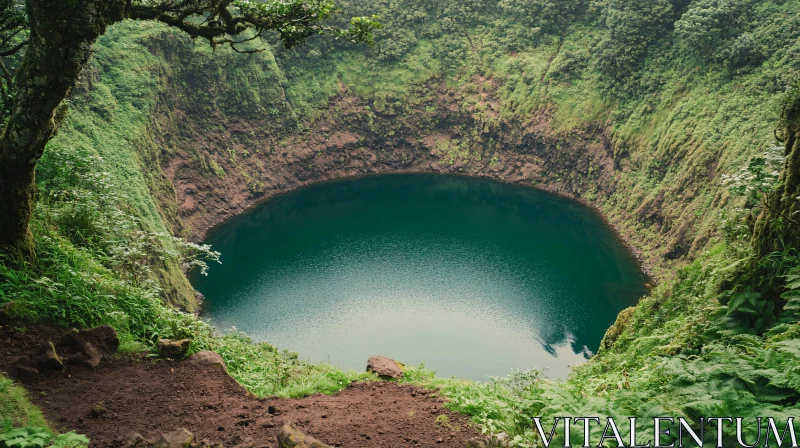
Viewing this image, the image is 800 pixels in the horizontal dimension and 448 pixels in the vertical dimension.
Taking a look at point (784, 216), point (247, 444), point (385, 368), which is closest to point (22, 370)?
point (247, 444)

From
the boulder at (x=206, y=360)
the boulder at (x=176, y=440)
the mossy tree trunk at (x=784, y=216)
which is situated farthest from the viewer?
the boulder at (x=206, y=360)

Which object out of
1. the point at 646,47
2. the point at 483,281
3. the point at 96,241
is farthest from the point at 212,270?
the point at 646,47

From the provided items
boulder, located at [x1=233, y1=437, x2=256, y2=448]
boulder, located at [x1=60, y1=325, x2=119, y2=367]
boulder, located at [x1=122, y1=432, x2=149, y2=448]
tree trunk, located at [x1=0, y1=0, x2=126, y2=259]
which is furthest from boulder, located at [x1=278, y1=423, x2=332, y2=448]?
tree trunk, located at [x1=0, y1=0, x2=126, y2=259]

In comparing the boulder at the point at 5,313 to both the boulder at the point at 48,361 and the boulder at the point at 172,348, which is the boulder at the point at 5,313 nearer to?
the boulder at the point at 48,361

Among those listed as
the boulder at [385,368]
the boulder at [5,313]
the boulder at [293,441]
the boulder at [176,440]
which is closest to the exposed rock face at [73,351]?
the boulder at [5,313]

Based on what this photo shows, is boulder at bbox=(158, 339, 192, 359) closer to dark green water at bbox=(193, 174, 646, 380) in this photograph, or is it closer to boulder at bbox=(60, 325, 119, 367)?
boulder at bbox=(60, 325, 119, 367)

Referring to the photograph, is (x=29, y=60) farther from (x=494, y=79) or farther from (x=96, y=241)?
(x=494, y=79)
